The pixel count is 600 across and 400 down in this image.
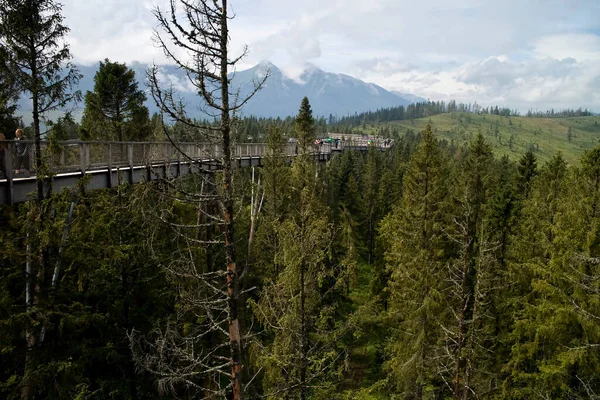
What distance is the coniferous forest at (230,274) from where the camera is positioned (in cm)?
727

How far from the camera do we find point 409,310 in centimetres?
1980

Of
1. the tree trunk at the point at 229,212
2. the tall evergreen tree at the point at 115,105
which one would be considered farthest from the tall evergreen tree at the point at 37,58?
the tall evergreen tree at the point at 115,105

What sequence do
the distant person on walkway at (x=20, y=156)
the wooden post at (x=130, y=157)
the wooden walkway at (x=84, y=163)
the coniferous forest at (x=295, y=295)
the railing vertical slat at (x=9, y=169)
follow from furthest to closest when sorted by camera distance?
the wooden post at (x=130, y=157), the distant person on walkway at (x=20, y=156), the railing vertical slat at (x=9, y=169), the coniferous forest at (x=295, y=295), the wooden walkway at (x=84, y=163)

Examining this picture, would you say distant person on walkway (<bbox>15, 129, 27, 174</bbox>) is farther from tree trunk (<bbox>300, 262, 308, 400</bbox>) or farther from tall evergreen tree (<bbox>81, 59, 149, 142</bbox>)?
tall evergreen tree (<bbox>81, 59, 149, 142</bbox>)

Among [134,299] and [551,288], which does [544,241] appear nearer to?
[551,288]

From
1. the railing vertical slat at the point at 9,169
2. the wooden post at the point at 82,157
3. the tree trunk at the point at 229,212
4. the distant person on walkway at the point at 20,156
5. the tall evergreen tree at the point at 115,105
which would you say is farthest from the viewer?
the tall evergreen tree at the point at 115,105

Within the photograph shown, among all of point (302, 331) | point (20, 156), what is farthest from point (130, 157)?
point (302, 331)

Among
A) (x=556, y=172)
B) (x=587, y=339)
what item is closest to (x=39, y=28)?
(x=587, y=339)

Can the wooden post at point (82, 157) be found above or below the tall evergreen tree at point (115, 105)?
below

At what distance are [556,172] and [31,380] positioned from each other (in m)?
25.8

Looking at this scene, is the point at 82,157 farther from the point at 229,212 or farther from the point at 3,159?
the point at 229,212

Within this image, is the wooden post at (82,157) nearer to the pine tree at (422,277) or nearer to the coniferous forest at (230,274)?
the coniferous forest at (230,274)

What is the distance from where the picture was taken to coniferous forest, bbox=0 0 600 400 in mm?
7273

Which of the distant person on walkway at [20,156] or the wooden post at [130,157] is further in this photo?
the wooden post at [130,157]
